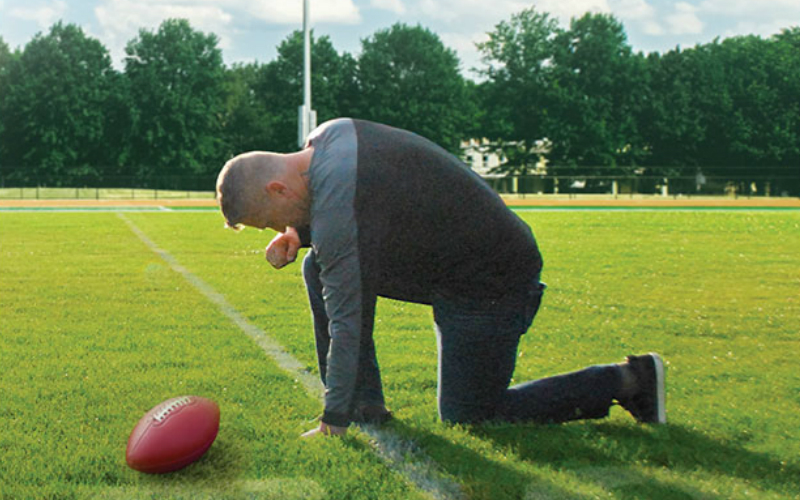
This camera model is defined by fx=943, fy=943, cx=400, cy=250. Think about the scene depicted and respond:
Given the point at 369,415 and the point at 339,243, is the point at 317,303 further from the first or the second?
the point at 339,243

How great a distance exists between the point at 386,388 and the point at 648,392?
1505 mm

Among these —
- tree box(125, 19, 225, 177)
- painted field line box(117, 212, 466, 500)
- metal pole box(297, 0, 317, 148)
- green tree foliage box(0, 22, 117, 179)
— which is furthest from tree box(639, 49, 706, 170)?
painted field line box(117, 212, 466, 500)

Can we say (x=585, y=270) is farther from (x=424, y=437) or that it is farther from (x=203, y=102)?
(x=203, y=102)

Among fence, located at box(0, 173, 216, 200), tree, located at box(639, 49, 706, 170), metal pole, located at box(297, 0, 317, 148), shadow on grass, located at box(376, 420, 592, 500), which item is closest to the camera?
shadow on grass, located at box(376, 420, 592, 500)

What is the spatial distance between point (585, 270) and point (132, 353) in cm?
741

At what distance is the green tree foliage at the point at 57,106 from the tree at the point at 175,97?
8.24 ft

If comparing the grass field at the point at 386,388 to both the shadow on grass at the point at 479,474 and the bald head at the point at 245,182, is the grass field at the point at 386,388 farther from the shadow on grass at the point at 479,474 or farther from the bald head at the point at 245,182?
the bald head at the point at 245,182

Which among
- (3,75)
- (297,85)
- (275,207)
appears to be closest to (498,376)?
(275,207)

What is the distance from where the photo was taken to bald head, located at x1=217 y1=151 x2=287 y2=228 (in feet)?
11.4

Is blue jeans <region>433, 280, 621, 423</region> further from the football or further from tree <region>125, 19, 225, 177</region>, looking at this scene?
tree <region>125, 19, 225, 177</region>

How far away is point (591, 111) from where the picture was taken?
69.4 metres

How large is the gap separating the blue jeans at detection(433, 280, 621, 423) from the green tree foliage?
65061 mm

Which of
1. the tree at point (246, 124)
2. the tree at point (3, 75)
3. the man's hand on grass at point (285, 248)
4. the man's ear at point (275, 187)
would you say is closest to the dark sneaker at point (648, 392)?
the man's hand on grass at point (285, 248)

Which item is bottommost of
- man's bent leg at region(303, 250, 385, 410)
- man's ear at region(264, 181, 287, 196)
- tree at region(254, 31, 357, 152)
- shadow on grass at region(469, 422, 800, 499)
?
shadow on grass at region(469, 422, 800, 499)
